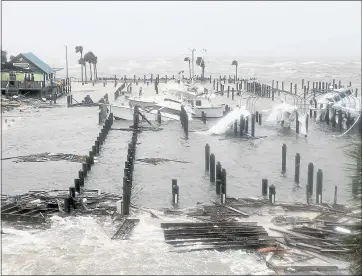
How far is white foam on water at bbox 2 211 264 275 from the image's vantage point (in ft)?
45.2

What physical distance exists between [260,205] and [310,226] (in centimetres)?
329

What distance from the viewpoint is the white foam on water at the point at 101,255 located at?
45.2 feet

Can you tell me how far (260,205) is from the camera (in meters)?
19.9

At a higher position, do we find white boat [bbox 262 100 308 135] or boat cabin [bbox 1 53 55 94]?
boat cabin [bbox 1 53 55 94]

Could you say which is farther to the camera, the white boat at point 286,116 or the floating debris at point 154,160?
the white boat at point 286,116

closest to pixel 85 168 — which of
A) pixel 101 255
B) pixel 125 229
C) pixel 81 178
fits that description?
pixel 81 178

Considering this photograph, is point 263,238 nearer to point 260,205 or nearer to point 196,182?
point 260,205

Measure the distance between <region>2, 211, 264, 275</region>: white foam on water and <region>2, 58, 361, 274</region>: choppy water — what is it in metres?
0.03

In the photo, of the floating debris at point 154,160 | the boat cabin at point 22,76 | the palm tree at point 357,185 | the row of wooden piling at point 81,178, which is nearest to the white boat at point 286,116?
the floating debris at point 154,160

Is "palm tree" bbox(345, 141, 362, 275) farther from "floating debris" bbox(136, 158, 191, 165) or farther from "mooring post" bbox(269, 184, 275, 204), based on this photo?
"floating debris" bbox(136, 158, 191, 165)

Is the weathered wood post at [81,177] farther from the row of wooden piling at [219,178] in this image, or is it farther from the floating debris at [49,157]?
the row of wooden piling at [219,178]

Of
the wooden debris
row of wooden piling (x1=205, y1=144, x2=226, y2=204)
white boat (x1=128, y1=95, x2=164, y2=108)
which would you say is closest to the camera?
the wooden debris

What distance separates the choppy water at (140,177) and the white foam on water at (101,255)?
3 centimetres

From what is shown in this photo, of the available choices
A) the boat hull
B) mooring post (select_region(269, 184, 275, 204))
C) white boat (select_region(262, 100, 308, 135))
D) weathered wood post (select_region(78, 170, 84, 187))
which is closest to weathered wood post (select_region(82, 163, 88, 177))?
weathered wood post (select_region(78, 170, 84, 187))
